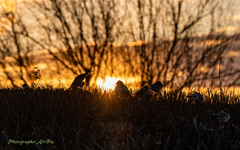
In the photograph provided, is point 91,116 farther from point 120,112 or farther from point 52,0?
point 52,0

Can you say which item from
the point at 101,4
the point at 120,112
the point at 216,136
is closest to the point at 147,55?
the point at 101,4

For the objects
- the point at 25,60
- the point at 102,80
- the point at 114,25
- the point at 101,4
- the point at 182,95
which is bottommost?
the point at 182,95

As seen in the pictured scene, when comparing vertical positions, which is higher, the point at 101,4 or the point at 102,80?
the point at 101,4

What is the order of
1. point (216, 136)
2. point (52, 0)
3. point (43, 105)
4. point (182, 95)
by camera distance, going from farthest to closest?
point (52, 0) < point (182, 95) < point (43, 105) < point (216, 136)

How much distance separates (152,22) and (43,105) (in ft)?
16.8

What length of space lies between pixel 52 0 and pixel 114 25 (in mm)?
3007

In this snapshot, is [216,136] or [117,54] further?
[117,54]

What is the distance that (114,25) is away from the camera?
725cm

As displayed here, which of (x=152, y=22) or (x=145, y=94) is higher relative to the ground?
(x=152, y=22)

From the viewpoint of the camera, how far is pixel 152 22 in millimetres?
7121

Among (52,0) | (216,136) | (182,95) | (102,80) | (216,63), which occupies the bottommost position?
(216,136)

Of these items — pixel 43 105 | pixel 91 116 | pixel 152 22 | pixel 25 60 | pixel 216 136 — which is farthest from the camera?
pixel 25 60

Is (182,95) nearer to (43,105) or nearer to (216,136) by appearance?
(216,136)

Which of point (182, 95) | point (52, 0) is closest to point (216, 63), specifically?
point (182, 95)
